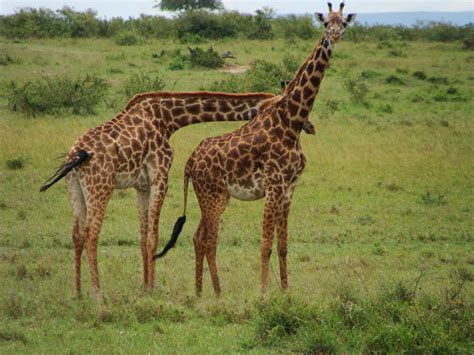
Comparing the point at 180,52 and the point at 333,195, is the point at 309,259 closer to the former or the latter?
the point at 333,195

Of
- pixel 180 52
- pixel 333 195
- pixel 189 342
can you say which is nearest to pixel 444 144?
pixel 333 195

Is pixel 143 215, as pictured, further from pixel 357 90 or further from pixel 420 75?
pixel 420 75

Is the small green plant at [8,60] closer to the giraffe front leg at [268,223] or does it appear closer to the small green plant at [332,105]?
the small green plant at [332,105]

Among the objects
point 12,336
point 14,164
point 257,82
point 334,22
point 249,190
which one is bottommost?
point 14,164

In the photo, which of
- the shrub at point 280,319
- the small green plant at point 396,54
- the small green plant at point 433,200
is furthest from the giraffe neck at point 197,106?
the small green plant at point 396,54

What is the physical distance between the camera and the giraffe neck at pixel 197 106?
342 inches

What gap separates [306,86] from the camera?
330 inches

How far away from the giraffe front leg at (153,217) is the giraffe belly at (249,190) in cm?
64

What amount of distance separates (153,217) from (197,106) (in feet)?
3.87

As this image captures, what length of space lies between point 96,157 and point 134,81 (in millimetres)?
12051

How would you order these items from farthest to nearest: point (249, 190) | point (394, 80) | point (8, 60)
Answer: point (8, 60) < point (394, 80) < point (249, 190)

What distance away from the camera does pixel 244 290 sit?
8.51 meters


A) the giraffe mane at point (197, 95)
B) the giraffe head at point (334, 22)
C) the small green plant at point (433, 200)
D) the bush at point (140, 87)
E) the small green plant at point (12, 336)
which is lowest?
the small green plant at point (433, 200)

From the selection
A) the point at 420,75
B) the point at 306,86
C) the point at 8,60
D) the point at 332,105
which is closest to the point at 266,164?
the point at 306,86
